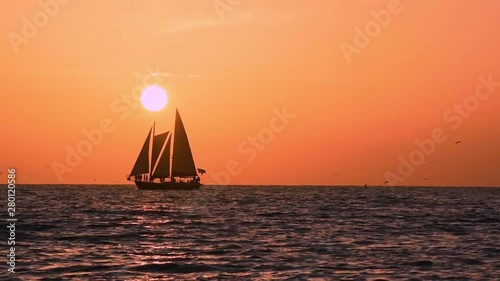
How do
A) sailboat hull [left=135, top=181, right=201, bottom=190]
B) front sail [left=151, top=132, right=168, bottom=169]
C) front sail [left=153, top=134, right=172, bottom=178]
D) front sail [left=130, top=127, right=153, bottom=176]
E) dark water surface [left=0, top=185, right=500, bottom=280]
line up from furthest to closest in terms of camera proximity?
sailboat hull [left=135, top=181, right=201, bottom=190] < front sail [left=130, top=127, right=153, bottom=176] < front sail [left=153, top=134, right=172, bottom=178] < front sail [left=151, top=132, right=168, bottom=169] < dark water surface [left=0, top=185, right=500, bottom=280]

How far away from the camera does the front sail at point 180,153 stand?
15488cm

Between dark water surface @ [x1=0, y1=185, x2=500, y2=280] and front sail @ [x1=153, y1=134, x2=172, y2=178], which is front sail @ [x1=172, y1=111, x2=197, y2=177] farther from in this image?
dark water surface @ [x1=0, y1=185, x2=500, y2=280]

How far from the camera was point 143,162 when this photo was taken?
163625mm

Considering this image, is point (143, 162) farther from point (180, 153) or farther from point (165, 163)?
point (180, 153)

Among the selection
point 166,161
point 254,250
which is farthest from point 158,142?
point 254,250

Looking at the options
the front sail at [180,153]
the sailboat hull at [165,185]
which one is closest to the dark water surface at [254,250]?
the front sail at [180,153]

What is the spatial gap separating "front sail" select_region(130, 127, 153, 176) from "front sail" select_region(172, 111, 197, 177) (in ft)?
24.0

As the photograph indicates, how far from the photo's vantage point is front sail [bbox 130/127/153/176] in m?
161

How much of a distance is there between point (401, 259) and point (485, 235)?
1816 cm

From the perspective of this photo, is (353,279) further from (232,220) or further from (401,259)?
(232,220)

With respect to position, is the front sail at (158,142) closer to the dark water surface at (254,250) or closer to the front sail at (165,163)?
the front sail at (165,163)

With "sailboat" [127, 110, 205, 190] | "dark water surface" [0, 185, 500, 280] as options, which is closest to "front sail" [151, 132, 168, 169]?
"sailboat" [127, 110, 205, 190]

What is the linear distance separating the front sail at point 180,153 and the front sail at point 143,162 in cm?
733

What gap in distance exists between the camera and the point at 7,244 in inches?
1683
